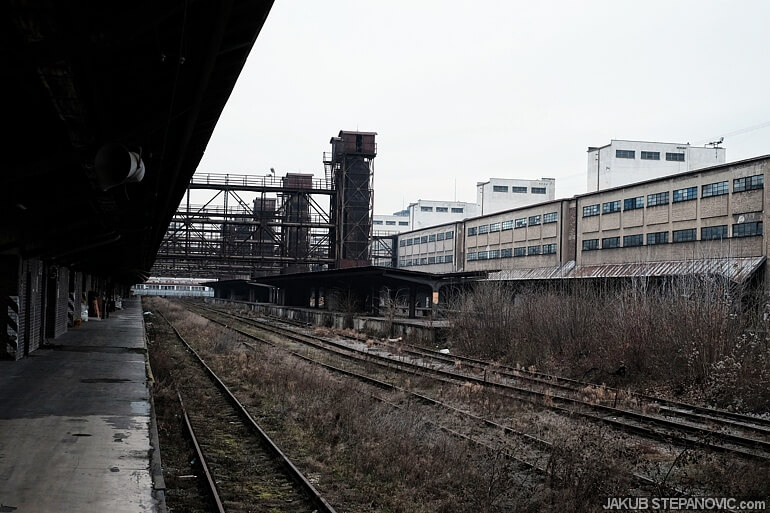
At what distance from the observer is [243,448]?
10.4 metres

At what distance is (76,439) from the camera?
8.77 metres

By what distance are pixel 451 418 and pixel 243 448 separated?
4275mm

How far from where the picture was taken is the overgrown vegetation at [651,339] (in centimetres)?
1523

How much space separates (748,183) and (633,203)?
26.2ft

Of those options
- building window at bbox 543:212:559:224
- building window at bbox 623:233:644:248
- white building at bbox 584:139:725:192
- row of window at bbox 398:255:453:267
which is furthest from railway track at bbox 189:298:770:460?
white building at bbox 584:139:725:192

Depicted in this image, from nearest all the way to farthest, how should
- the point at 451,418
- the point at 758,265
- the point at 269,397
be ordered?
the point at 451,418
the point at 269,397
the point at 758,265

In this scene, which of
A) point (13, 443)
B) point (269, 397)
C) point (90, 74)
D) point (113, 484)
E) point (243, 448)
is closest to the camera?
point (90, 74)

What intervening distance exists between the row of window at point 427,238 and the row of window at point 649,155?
20.5 meters

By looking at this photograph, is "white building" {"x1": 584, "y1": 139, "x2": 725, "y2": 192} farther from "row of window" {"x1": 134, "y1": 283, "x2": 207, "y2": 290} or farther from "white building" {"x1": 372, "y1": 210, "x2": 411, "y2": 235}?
"row of window" {"x1": 134, "y1": 283, "x2": 207, "y2": 290}

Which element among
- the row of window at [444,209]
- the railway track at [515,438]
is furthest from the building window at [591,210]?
the row of window at [444,209]

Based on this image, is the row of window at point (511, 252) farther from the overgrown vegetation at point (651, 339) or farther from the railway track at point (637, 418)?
the railway track at point (637, 418)

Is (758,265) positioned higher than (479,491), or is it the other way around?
(758,265)

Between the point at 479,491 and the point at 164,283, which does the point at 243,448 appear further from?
the point at 164,283

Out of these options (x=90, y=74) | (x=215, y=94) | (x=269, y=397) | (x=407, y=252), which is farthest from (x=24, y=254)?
(x=407, y=252)
